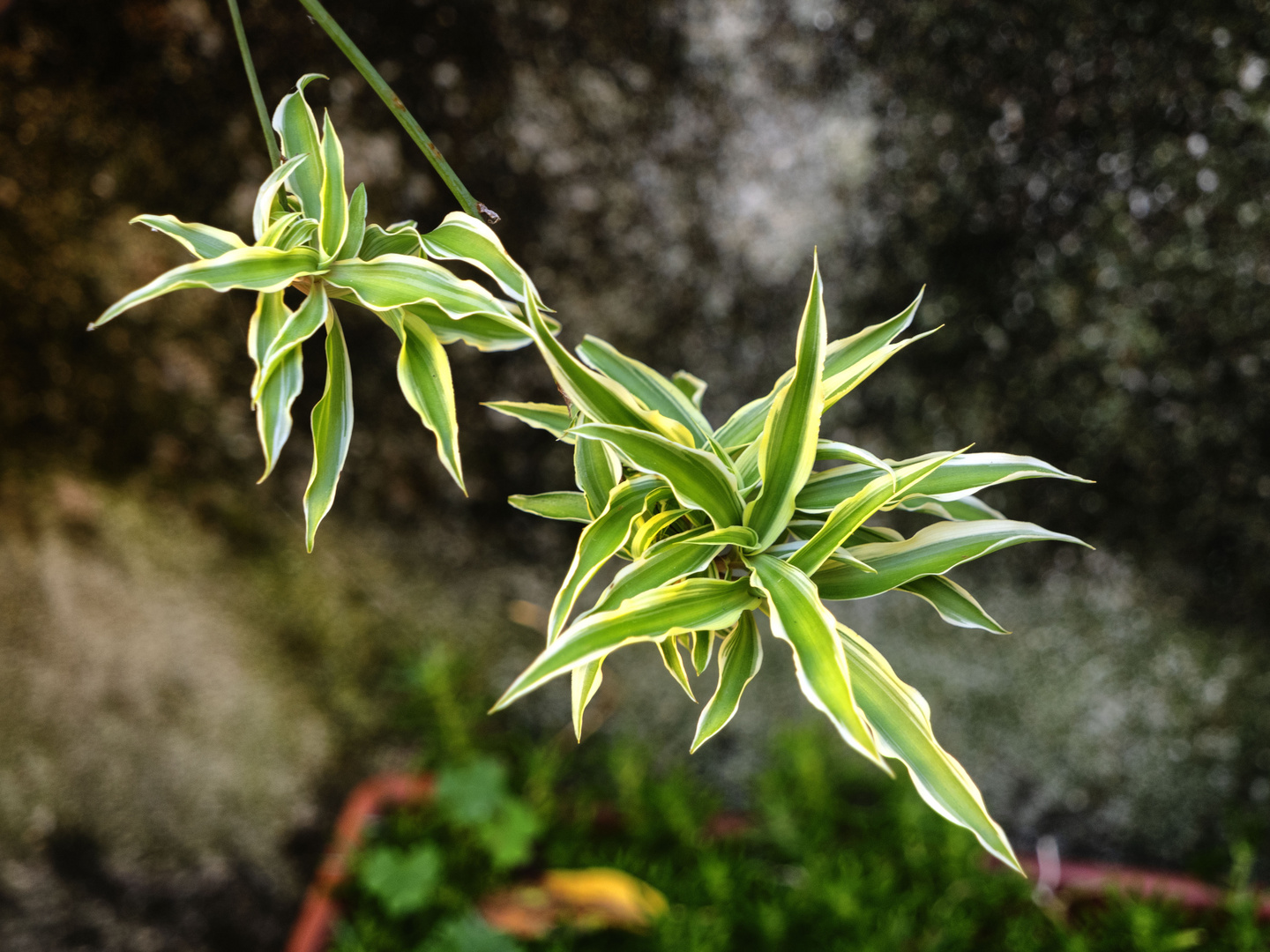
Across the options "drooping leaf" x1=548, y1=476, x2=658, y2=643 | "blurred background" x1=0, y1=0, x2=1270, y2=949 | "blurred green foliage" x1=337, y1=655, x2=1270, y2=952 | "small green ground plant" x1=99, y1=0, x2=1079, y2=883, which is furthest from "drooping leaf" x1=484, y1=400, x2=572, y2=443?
"blurred green foliage" x1=337, y1=655, x2=1270, y2=952

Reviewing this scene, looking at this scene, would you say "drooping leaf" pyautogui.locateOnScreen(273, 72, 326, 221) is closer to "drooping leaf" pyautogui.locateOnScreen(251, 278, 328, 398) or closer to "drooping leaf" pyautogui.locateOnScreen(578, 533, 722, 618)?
"drooping leaf" pyautogui.locateOnScreen(251, 278, 328, 398)

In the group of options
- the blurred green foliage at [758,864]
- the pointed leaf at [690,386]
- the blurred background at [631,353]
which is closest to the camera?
the pointed leaf at [690,386]

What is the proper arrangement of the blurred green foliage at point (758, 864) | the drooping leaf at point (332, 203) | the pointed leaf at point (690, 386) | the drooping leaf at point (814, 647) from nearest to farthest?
the drooping leaf at point (814, 647)
the drooping leaf at point (332, 203)
the pointed leaf at point (690, 386)
the blurred green foliage at point (758, 864)

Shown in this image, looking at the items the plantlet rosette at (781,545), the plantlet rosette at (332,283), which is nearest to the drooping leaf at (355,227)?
the plantlet rosette at (332,283)

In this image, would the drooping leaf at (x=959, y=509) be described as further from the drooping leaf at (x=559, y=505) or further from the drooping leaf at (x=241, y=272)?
the drooping leaf at (x=241, y=272)

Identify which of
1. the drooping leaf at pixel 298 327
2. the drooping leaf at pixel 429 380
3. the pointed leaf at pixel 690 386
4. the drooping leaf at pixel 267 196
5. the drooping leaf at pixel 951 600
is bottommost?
Result: the drooping leaf at pixel 951 600

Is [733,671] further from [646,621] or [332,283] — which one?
[332,283]

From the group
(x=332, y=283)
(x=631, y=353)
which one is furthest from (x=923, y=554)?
(x=631, y=353)
